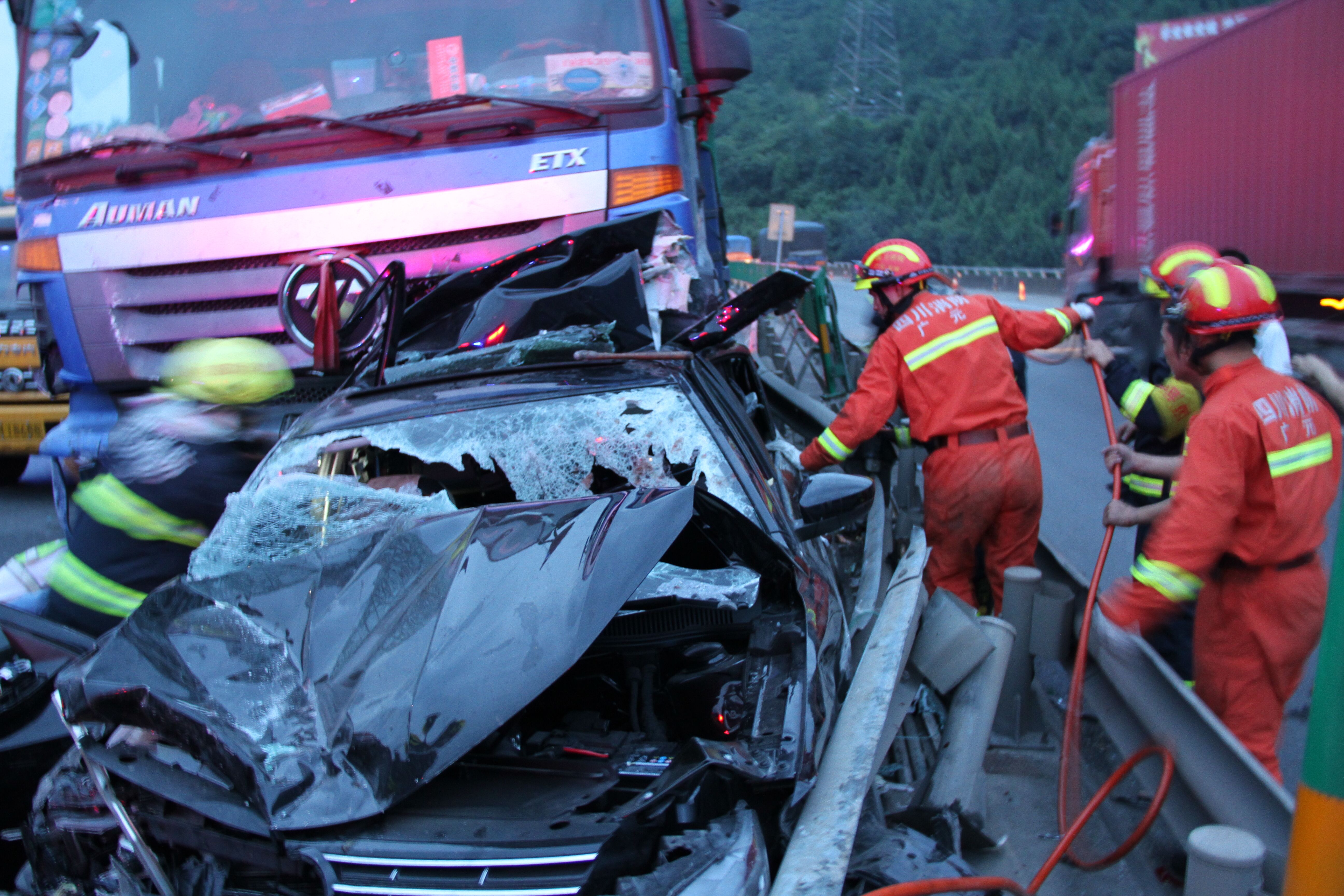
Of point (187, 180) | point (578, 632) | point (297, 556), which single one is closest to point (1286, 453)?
point (578, 632)

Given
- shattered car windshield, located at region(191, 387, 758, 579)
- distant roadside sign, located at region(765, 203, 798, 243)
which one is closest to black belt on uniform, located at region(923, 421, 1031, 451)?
shattered car windshield, located at region(191, 387, 758, 579)

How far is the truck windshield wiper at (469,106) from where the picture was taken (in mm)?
5086

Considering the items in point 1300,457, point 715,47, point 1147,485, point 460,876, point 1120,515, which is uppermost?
point 715,47

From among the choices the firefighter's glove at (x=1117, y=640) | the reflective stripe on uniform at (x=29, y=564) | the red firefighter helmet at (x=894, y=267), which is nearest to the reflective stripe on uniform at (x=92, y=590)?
the reflective stripe on uniform at (x=29, y=564)

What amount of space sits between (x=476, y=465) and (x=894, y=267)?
245 centimetres

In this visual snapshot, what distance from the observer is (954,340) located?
4453 mm

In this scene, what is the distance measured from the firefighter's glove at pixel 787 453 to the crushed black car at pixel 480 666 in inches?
38.0

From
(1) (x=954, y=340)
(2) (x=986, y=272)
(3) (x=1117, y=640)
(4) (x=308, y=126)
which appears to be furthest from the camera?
(2) (x=986, y=272)

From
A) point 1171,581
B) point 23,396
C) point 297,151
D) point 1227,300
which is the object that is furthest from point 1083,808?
point 23,396

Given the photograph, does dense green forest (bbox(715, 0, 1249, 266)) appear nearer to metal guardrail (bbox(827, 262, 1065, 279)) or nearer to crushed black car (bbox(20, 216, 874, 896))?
metal guardrail (bbox(827, 262, 1065, 279))

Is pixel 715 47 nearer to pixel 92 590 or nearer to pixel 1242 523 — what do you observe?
pixel 1242 523

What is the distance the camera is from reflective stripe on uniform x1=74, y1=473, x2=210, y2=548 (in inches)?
132

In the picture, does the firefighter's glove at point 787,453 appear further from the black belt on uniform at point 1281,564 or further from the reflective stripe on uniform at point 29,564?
the reflective stripe on uniform at point 29,564

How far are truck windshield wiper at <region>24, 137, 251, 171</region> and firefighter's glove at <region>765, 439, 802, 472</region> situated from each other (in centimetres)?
300
